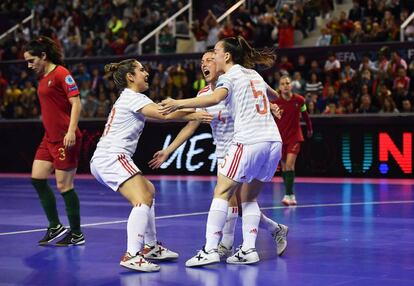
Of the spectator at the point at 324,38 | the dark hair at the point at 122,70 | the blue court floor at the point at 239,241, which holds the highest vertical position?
the spectator at the point at 324,38

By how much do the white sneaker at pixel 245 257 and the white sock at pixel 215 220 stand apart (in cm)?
32

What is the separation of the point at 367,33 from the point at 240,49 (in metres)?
15.8

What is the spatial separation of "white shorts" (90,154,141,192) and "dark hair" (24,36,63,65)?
2114mm

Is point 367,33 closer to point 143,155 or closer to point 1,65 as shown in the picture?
point 143,155

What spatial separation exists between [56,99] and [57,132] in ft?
1.29

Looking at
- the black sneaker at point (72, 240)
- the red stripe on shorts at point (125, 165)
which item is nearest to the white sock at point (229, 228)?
the red stripe on shorts at point (125, 165)

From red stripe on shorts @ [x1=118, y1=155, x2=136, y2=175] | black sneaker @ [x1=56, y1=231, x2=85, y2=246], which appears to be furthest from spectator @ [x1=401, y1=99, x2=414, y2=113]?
red stripe on shorts @ [x1=118, y1=155, x2=136, y2=175]

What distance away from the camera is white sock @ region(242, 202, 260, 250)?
909 cm

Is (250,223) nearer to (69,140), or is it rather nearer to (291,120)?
(69,140)

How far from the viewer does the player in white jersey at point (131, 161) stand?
8.75 metres

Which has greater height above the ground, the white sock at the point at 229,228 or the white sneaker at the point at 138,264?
the white sock at the point at 229,228

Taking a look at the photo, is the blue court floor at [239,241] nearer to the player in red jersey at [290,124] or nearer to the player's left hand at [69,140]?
the player in red jersey at [290,124]

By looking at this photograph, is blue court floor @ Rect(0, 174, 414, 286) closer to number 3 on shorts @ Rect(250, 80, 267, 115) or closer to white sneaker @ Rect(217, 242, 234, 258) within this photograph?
white sneaker @ Rect(217, 242, 234, 258)

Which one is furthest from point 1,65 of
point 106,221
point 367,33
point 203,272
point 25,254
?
point 203,272
